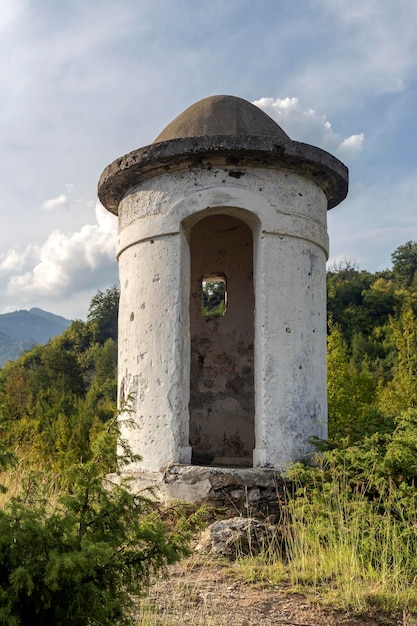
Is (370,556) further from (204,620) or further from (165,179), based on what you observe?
(165,179)

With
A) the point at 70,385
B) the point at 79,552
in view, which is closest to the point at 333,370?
the point at 79,552

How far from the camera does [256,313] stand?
6.27 m

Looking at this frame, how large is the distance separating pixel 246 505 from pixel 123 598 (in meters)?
2.65

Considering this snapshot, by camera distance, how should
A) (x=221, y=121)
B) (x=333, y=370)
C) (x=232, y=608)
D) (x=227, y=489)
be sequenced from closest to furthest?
(x=232, y=608)
(x=227, y=489)
(x=221, y=121)
(x=333, y=370)

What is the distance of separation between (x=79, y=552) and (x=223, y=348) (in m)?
6.01

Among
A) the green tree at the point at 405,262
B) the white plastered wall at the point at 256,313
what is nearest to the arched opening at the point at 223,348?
the white plastered wall at the point at 256,313

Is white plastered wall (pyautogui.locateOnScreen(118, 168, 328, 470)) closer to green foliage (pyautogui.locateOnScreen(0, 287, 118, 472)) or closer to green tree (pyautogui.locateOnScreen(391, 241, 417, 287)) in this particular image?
green foliage (pyautogui.locateOnScreen(0, 287, 118, 472))

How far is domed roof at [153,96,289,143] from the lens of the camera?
661 cm

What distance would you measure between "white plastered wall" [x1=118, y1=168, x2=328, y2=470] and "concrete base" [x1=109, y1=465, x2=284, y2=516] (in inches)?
9.4

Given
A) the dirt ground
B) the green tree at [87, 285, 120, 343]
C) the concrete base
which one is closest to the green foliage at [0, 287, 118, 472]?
the green tree at [87, 285, 120, 343]

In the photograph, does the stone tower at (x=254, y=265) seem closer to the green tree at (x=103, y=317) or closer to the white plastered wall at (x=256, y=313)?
the white plastered wall at (x=256, y=313)

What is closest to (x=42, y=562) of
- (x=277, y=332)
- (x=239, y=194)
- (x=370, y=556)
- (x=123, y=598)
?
(x=123, y=598)

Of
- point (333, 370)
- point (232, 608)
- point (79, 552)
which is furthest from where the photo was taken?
point (333, 370)

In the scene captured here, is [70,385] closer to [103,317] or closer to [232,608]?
[103,317]
